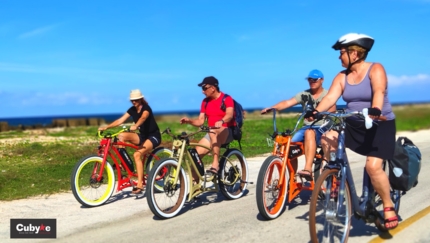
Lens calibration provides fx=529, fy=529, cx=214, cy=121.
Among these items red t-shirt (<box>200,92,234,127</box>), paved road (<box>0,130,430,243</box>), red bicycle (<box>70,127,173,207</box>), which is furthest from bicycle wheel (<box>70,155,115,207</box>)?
red t-shirt (<box>200,92,234,127</box>)

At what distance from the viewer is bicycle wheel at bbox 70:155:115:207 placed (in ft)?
27.0

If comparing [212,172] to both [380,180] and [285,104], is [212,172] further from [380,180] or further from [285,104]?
[380,180]

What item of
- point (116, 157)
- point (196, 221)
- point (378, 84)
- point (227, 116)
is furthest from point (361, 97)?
point (116, 157)

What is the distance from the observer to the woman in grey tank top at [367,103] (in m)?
5.80

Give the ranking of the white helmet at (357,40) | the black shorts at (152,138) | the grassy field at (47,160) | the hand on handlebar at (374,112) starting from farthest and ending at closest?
the grassy field at (47,160) → the black shorts at (152,138) → the white helmet at (357,40) → the hand on handlebar at (374,112)

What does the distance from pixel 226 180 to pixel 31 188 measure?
12.8 ft

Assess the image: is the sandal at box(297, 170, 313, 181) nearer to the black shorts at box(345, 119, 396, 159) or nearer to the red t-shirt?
the black shorts at box(345, 119, 396, 159)

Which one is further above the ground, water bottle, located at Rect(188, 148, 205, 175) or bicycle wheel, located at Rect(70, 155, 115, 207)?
water bottle, located at Rect(188, 148, 205, 175)

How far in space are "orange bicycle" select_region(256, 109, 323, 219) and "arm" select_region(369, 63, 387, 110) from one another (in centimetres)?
121

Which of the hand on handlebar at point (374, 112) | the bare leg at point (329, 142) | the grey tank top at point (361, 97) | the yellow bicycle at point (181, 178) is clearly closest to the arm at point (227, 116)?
the yellow bicycle at point (181, 178)

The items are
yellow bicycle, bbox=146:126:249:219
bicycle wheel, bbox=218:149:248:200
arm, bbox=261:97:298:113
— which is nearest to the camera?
yellow bicycle, bbox=146:126:249:219

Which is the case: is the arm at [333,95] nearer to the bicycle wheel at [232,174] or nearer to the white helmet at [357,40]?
the white helmet at [357,40]

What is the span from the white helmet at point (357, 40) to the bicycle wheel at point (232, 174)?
139 inches

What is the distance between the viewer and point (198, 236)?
252 inches
